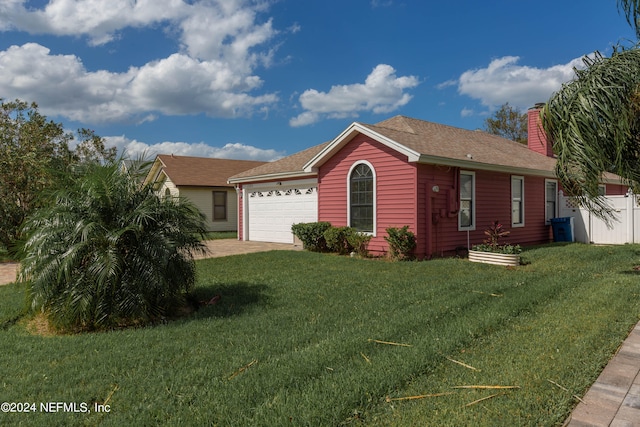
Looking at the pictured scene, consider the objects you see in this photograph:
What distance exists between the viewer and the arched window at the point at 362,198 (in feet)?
36.2

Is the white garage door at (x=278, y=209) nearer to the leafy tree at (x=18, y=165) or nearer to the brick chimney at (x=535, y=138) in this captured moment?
the leafy tree at (x=18, y=165)

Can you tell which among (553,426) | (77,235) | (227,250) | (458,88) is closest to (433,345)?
(553,426)

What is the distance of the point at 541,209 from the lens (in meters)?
14.0

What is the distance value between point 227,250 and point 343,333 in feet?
29.6

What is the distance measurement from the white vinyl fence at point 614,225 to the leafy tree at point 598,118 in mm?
6230

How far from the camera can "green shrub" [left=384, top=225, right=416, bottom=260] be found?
9.75 metres

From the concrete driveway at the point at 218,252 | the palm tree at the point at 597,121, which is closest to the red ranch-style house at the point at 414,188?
the concrete driveway at the point at 218,252

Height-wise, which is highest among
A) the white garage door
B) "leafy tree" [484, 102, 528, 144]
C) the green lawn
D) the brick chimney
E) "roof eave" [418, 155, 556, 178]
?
"leafy tree" [484, 102, 528, 144]

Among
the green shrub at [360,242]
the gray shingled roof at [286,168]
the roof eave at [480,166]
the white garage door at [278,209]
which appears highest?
the gray shingled roof at [286,168]

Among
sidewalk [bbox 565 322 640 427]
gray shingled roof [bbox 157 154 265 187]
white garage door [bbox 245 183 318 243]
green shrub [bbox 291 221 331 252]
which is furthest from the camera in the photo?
gray shingled roof [bbox 157 154 265 187]

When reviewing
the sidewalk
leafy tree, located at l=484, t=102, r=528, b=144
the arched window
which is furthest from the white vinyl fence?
leafy tree, located at l=484, t=102, r=528, b=144

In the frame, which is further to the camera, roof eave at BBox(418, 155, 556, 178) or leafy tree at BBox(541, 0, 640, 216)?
roof eave at BBox(418, 155, 556, 178)

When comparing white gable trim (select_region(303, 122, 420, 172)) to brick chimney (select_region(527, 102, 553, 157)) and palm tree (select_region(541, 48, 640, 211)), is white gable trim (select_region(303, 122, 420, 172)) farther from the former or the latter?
brick chimney (select_region(527, 102, 553, 157))

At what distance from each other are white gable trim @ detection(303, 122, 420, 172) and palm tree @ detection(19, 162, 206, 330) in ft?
20.2
